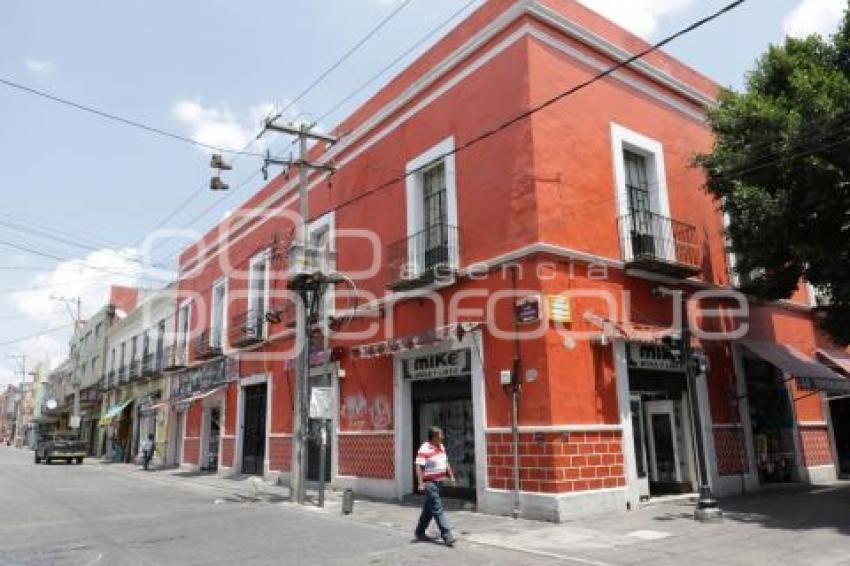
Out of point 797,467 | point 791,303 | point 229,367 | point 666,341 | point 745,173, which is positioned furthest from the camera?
point 229,367

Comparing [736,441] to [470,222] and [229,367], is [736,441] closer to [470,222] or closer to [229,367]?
[470,222]

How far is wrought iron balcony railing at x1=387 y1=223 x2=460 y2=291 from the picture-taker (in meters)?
13.3

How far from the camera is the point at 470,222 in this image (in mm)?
13258

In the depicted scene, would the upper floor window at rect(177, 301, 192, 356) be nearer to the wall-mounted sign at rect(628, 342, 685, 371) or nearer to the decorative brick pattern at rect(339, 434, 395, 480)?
the decorative brick pattern at rect(339, 434, 395, 480)

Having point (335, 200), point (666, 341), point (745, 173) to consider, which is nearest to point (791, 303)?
point (745, 173)

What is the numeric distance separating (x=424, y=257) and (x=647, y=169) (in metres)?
5.29

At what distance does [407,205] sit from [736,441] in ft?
28.8

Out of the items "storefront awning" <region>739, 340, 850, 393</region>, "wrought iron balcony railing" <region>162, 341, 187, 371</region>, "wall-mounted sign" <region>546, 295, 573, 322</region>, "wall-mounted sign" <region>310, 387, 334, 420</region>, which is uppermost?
"wrought iron balcony railing" <region>162, 341, 187, 371</region>

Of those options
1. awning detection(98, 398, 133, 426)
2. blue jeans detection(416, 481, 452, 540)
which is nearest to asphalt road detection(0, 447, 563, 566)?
blue jeans detection(416, 481, 452, 540)

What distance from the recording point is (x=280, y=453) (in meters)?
19.1

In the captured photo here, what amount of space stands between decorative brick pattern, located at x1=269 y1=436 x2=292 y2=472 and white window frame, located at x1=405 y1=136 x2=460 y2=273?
7476 millimetres

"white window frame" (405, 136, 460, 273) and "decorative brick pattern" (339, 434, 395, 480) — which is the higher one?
"white window frame" (405, 136, 460, 273)

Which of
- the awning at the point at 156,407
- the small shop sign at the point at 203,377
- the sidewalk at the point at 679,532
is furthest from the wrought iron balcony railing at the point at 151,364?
the sidewalk at the point at 679,532

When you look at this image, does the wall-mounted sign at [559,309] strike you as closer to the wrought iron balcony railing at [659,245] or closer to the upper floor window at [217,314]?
the wrought iron balcony railing at [659,245]
